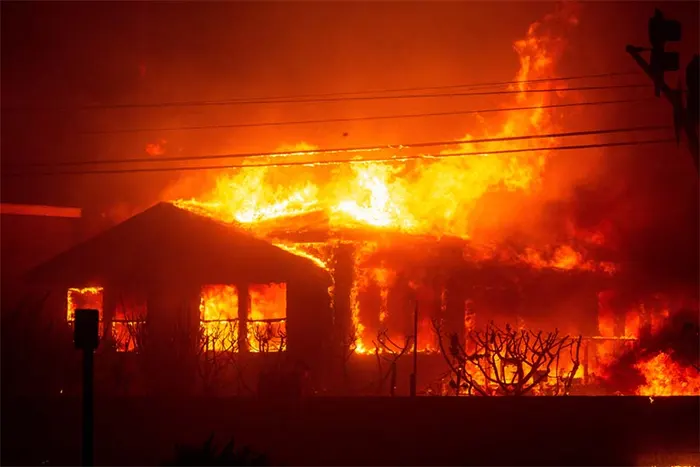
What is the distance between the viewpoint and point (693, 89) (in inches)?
494

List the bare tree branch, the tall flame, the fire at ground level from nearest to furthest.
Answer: the bare tree branch, the fire at ground level, the tall flame

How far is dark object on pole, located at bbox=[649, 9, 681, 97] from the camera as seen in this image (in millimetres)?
12617

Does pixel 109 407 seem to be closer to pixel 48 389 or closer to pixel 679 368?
pixel 48 389

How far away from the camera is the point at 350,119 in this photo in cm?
5044

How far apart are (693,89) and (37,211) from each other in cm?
2700

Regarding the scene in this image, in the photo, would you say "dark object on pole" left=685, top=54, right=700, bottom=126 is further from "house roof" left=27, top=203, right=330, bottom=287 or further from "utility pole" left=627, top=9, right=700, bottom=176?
"house roof" left=27, top=203, right=330, bottom=287

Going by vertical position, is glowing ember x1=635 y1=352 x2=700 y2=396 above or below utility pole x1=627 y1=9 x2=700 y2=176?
below

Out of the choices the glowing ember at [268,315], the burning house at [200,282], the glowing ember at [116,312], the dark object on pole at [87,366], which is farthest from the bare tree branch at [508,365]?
the dark object on pole at [87,366]

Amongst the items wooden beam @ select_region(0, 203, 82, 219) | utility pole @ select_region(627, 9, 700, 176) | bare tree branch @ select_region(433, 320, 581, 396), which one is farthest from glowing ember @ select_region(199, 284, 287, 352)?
wooden beam @ select_region(0, 203, 82, 219)

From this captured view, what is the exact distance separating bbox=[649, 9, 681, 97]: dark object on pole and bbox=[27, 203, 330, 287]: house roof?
11.3 m

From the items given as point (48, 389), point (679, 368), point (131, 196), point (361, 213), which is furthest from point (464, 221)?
point (131, 196)

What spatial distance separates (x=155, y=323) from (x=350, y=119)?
98.3 ft

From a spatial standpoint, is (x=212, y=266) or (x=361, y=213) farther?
(x=361, y=213)

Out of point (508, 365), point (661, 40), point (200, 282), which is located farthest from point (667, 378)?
point (200, 282)
